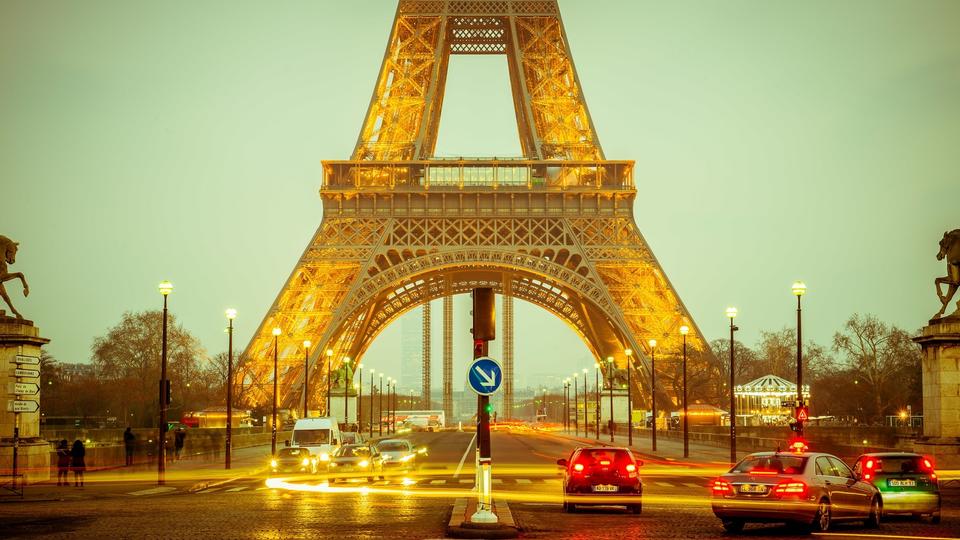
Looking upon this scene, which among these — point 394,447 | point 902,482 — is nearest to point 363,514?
point 902,482

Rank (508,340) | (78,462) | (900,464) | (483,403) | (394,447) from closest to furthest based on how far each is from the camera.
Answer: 1. (483,403)
2. (900,464)
3. (78,462)
4. (394,447)
5. (508,340)

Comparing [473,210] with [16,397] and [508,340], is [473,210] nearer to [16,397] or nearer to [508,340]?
[16,397]

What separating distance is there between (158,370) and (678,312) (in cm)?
6964

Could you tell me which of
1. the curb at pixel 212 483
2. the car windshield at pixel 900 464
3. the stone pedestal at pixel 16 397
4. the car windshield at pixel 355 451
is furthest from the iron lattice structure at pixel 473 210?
the car windshield at pixel 900 464

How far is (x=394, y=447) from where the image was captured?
44188 millimetres

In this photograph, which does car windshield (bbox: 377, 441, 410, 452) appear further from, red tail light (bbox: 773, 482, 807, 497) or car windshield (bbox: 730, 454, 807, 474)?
red tail light (bbox: 773, 482, 807, 497)

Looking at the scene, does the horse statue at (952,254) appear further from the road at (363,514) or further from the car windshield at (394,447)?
the car windshield at (394,447)

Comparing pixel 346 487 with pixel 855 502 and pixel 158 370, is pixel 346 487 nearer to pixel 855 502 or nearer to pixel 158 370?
pixel 855 502

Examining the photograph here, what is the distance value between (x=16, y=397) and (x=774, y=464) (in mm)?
21449

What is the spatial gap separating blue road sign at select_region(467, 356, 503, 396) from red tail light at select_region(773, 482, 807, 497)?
5253 mm

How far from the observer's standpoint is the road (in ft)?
64.9

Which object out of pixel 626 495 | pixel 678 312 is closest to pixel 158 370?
pixel 678 312

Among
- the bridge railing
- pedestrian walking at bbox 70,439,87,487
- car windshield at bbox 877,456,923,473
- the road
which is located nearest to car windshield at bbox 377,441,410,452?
the road

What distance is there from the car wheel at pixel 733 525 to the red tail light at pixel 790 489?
914mm
